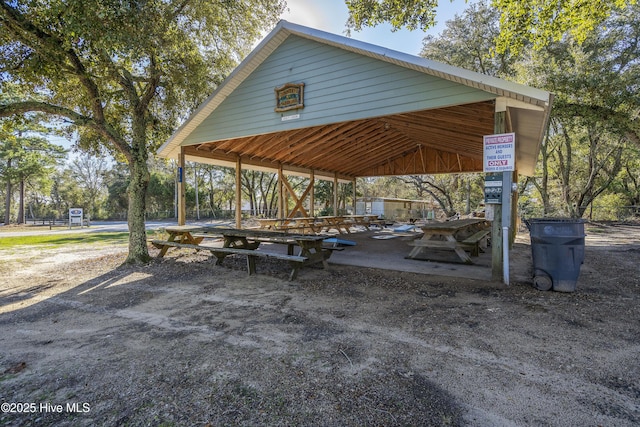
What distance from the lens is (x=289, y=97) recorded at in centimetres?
625

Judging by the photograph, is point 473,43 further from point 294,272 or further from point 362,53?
point 294,272

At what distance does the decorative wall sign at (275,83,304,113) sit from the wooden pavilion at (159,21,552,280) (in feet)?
0.07

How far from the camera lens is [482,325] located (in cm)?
295

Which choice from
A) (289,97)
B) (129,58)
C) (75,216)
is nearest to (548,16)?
(289,97)

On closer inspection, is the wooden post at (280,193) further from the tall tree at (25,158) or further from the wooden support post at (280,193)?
the tall tree at (25,158)

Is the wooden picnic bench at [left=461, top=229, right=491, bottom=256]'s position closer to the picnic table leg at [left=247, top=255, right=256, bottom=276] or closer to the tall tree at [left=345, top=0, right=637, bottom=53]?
the picnic table leg at [left=247, top=255, right=256, bottom=276]

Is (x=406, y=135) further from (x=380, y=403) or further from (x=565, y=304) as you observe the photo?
(x=380, y=403)

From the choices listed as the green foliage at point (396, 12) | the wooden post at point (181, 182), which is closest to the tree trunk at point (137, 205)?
the wooden post at point (181, 182)

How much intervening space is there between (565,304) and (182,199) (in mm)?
8579

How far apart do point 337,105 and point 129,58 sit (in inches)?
157

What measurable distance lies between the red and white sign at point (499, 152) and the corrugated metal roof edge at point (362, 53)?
600mm

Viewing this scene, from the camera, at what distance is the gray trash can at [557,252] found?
147 inches

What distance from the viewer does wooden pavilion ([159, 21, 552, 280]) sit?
183 inches

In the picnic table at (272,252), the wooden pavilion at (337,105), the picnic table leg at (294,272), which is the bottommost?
the picnic table leg at (294,272)
